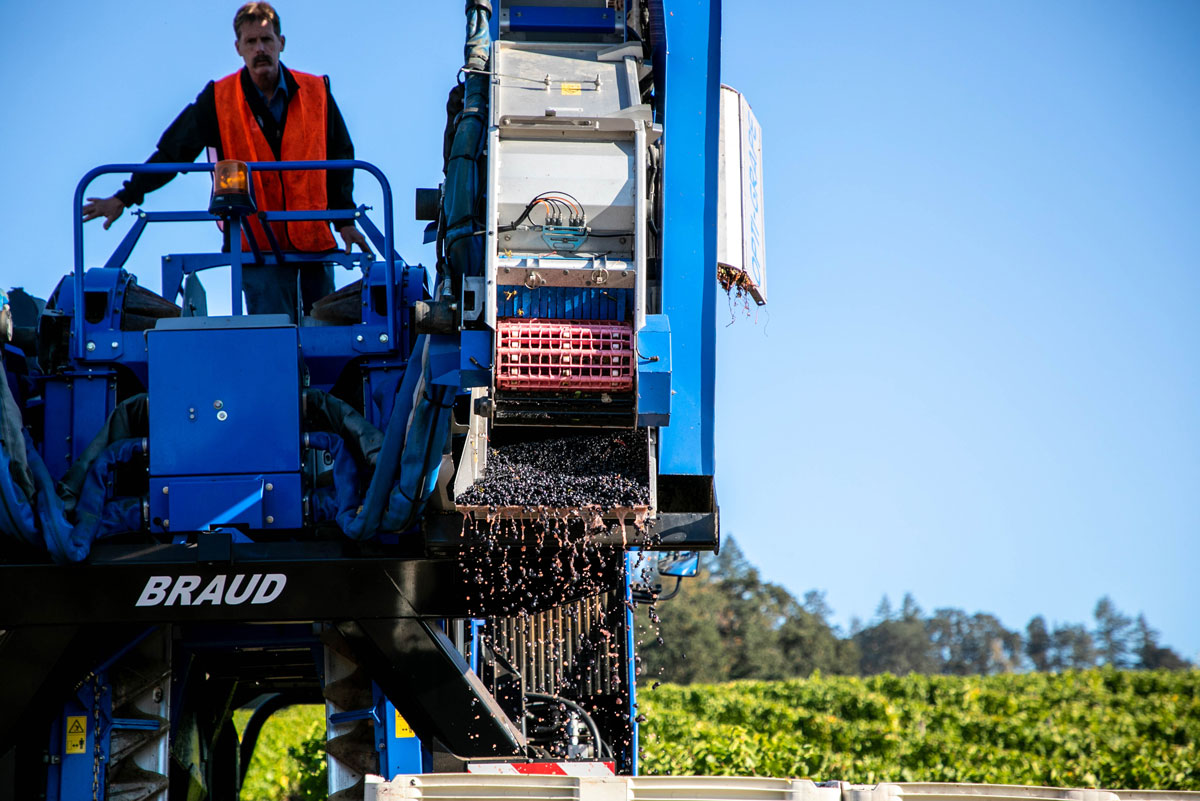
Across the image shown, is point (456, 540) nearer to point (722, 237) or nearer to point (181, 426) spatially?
point (181, 426)

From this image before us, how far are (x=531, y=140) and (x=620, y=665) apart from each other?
3.84 m

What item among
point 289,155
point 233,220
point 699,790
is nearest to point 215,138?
point 289,155

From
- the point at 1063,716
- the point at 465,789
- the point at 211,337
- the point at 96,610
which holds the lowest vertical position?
the point at 1063,716

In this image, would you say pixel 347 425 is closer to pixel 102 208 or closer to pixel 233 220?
pixel 233 220

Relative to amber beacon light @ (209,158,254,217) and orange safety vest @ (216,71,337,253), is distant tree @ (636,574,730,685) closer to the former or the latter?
orange safety vest @ (216,71,337,253)

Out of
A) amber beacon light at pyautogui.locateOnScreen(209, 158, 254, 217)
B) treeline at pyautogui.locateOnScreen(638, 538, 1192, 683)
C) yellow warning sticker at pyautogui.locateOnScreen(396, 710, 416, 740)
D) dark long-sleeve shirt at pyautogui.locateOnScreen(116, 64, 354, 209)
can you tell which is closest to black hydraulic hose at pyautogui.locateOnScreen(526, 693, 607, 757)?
yellow warning sticker at pyautogui.locateOnScreen(396, 710, 416, 740)

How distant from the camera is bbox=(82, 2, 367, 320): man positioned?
659 cm

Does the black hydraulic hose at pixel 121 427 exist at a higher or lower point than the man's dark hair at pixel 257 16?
lower

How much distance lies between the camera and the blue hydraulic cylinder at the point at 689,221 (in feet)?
17.4

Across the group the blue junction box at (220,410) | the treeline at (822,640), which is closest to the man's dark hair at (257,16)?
the blue junction box at (220,410)

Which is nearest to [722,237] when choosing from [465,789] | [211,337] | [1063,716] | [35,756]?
[211,337]

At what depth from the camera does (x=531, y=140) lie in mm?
4926

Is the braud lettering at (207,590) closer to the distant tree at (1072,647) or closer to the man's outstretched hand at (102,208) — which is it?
the man's outstretched hand at (102,208)

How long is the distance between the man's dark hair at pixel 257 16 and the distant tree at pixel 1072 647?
10960 cm
